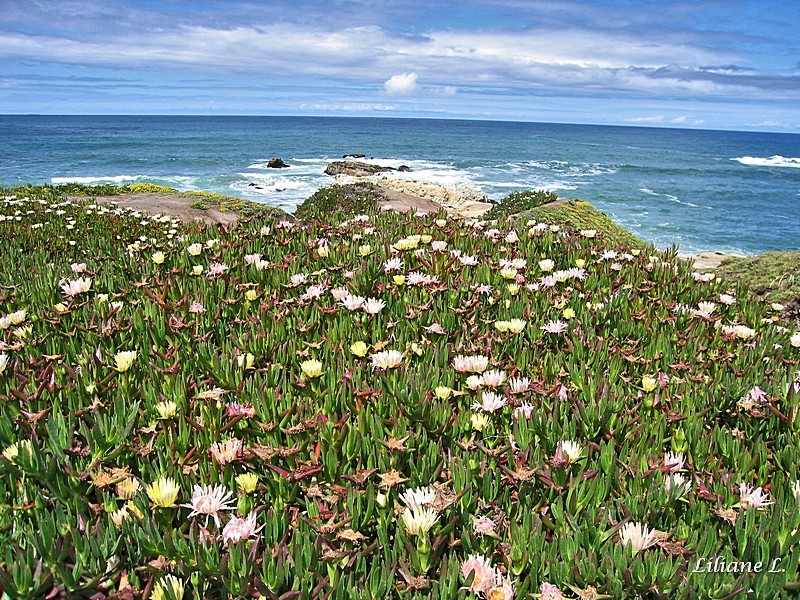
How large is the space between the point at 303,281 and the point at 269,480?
1.90 meters

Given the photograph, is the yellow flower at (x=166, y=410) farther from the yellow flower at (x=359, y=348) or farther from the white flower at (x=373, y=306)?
the white flower at (x=373, y=306)

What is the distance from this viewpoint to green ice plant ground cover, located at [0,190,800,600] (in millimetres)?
1448

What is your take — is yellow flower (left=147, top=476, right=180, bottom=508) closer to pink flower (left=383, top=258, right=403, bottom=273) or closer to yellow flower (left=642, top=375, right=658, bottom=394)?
yellow flower (left=642, top=375, right=658, bottom=394)

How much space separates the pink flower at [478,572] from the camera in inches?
54.9

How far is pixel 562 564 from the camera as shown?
146 cm

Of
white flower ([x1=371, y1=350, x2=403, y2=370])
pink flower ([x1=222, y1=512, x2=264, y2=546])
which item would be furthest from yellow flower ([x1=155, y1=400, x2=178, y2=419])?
white flower ([x1=371, y1=350, x2=403, y2=370])

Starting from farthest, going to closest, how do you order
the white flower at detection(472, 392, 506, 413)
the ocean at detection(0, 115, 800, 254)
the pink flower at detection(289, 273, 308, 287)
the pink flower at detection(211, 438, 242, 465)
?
the ocean at detection(0, 115, 800, 254), the pink flower at detection(289, 273, 308, 287), the white flower at detection(472, 392, 506, 413), the pink flower at detection(211, 438, 242, 465)

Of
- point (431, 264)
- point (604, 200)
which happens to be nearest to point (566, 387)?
point (431, 264)

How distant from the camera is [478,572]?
4.79ft

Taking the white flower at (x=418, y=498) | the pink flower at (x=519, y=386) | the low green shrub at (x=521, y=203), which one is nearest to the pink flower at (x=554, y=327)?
the pink flower at (x=519, y=386)

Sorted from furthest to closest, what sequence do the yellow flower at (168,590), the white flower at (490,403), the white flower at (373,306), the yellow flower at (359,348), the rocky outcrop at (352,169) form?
the rocky outcrop at (352,169) < the white flower at (373,306) < the yellow flower at (359,348) < the white flower at (490,403) < the yellow flower at (168,590)

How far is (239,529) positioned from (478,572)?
2.02 feet
